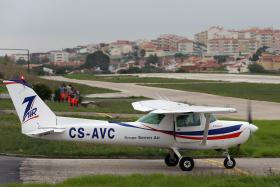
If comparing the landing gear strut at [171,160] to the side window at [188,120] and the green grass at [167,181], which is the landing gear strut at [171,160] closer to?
the side window at [188,120]

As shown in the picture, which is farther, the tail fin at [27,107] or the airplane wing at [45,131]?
the tail fin at [27,107]

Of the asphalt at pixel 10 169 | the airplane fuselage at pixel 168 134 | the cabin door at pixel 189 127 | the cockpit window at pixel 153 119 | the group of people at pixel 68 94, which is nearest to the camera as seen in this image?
the asphalt at pixel 10 169

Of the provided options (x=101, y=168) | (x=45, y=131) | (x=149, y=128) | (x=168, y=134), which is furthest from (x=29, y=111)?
(x=168, y=134)

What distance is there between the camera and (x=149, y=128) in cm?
1599

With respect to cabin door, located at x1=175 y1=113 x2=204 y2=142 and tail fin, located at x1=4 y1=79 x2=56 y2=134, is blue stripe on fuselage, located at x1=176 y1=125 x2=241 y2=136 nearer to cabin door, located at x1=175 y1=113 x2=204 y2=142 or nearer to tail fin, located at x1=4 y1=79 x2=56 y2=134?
cabin door, located at x1=175 y1=113 x2=204 y2=142

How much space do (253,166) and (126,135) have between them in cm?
369

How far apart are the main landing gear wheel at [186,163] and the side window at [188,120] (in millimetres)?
997

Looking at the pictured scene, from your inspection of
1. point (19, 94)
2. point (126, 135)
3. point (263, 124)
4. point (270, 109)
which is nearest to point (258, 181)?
point (126, 135)

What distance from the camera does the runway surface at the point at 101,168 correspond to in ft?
46.2

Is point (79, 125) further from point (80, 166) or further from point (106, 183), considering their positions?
point (106, 183)

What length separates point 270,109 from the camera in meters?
36.2

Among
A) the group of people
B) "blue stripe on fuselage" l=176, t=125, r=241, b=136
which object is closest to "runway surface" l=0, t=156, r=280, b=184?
"blue stripe on fuselage" l=176, t=125, r=241, b=136

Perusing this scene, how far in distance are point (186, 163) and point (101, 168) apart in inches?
88.5

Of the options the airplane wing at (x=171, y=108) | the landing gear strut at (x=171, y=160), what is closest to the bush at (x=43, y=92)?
the airplane wing at (x=171, y=108)
